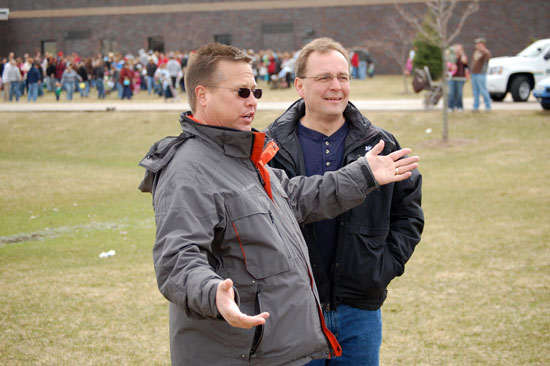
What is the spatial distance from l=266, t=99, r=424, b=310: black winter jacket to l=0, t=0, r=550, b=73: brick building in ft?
140

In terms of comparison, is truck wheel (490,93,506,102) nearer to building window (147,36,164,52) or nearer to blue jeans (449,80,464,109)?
blue jeans (449,80,464,109)

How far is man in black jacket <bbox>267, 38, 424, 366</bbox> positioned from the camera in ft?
11.8

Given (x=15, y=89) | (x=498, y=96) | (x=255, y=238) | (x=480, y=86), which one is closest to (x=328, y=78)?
(x=255, y=238)

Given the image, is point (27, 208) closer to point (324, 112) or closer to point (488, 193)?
point (488, 193)

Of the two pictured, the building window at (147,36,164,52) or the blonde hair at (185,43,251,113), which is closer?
the blonde hair at (185,43,251,113)

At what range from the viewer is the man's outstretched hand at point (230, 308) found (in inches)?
92.9

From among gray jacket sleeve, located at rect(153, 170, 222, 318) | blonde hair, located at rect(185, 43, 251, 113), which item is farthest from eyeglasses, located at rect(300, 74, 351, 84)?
gray jacket sleeve, located at rect(153, 170, 222, 318)

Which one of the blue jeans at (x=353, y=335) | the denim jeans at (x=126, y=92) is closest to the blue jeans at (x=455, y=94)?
the denim jeans at (x=126, y=92)

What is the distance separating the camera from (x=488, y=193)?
12.5 m

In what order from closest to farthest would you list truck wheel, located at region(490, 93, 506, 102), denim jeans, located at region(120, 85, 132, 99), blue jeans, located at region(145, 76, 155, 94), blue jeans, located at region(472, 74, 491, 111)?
blue jeans, located at region(472, 74, 491, 111) → truck wheel, located at region(490, 93, 506, 102) → denim jeans, located at region(120, 85, 132, 99) → blue jeans, located at region(145, 76, 155, 94)

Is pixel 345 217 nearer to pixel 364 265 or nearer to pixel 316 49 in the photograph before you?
pixel 364 265

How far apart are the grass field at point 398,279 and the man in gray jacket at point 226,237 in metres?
3.06

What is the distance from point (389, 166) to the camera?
3285 mm

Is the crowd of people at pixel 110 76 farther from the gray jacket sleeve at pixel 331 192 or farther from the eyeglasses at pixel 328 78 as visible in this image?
the gray jacket sleeve at pixel 331 192
